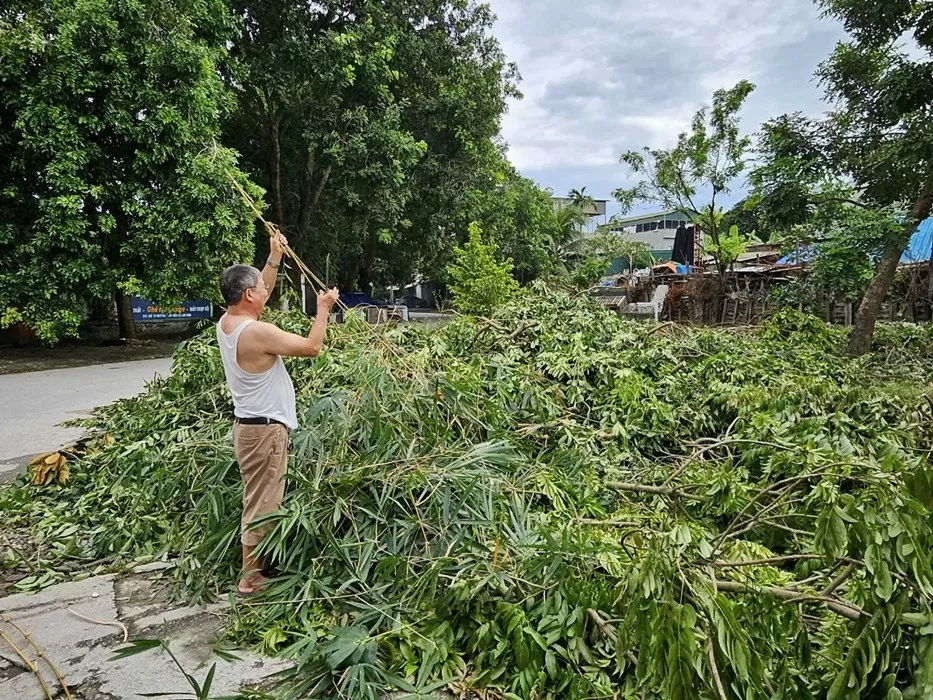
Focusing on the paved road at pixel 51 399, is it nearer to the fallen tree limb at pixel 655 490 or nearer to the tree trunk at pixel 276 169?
the fallen tree limb at pixel 655 490

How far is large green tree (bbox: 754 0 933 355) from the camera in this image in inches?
251

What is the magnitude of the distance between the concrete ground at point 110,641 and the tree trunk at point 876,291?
291 inches

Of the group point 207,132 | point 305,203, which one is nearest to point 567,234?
point 305,203

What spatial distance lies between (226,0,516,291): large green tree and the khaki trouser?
372 inches

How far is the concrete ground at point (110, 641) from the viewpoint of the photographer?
2.03m

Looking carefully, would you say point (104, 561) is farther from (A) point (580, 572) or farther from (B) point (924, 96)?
(B) point (924, 96)

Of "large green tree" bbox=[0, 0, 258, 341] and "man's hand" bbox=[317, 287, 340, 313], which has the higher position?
"large green tree" bbox=[0, 0, 258, 341]

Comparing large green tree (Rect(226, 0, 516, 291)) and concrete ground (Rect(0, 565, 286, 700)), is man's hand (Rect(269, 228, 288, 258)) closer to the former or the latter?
concrete ground (Rect(0, 565, 286, 700))

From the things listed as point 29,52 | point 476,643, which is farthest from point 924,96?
point 29,52

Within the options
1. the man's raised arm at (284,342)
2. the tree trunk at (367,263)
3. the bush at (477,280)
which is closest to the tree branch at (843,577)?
the man's raised arm at (284,342)

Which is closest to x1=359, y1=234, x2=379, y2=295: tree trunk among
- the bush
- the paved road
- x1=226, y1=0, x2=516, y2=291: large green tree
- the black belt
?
x1=226, y1=0, x2=516, y2=291: large green tree

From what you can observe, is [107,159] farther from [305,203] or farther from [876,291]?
[876,291]

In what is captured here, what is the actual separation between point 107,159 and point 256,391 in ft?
28.5

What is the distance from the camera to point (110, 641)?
230 cm
